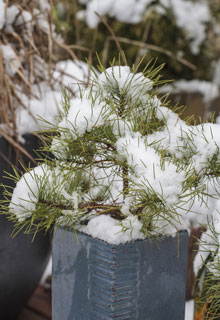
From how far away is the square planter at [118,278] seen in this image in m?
0.59

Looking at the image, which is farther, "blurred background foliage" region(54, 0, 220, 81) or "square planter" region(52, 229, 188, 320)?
"blurred background foliage" region(54, 0, 220, 81)

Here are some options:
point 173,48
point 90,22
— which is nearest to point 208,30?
point 173,48

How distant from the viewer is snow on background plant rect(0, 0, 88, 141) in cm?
90

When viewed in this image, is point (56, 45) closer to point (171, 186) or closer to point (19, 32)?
point (19, 32)

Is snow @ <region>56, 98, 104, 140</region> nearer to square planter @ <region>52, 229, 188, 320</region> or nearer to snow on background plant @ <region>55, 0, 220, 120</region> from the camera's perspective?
square planter @ <region>52, 229, 188, 320</region>

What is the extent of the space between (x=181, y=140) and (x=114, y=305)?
0.25m

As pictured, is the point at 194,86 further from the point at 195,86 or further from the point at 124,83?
the point at 124,83

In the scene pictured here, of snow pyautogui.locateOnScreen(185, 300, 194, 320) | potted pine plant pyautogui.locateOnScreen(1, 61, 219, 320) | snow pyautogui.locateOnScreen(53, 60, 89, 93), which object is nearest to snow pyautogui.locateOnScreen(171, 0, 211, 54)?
snow pyautogui.locateOnScreen(53, 60, 89, 93)

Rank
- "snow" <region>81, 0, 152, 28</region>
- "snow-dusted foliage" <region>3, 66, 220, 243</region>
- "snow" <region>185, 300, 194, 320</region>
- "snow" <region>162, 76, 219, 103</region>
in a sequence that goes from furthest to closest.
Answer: "snow" <region>162, 76, 219, 103</region>
"snow" <region>81, 0, 152, 28</region>
"snow" <region>185, 300, 194, 320</region>
"snow-dusted foliage" <region>3, 66, 220, 243</region>

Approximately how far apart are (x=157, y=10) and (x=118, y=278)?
5.78ft

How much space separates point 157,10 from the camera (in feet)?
6.85

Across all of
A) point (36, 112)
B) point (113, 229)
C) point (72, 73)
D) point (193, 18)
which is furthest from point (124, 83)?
point (193, 18)

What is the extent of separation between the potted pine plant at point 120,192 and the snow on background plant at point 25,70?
31cm

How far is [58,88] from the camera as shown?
1.04m
